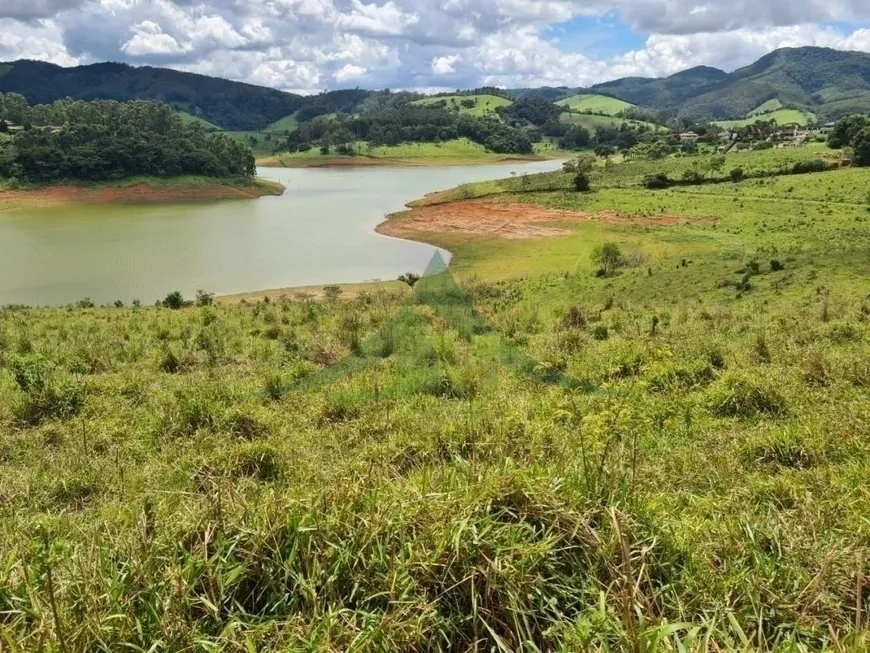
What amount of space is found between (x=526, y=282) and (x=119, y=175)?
5959cm

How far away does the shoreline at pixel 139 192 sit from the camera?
5747cm

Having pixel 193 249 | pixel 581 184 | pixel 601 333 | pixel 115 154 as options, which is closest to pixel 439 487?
pixel 601 333

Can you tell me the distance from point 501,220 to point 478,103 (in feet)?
467

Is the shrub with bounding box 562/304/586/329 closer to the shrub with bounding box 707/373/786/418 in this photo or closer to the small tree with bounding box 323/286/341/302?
the shrub with bounding box 707/373/786/418

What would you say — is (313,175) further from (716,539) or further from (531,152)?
(716,539)

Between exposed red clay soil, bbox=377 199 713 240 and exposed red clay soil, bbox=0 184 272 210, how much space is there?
27.0m

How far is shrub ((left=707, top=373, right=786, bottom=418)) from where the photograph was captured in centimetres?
562

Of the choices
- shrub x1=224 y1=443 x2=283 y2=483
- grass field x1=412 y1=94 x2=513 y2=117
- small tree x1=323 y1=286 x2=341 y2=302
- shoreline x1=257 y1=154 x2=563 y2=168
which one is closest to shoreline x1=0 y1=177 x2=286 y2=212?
shoreline x1=257 y1=154 x2=563 y2=168

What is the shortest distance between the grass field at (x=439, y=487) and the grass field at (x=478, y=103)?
16244 cm

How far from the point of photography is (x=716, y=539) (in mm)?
2799

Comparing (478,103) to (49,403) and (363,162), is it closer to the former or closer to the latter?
(363,162)

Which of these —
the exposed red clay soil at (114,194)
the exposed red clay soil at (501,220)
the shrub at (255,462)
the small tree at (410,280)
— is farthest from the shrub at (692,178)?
the shrub at (255,462)

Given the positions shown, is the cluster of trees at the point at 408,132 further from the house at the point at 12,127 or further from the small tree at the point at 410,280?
the small tree at the point at 410,280

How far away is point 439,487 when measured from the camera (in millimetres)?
2861
